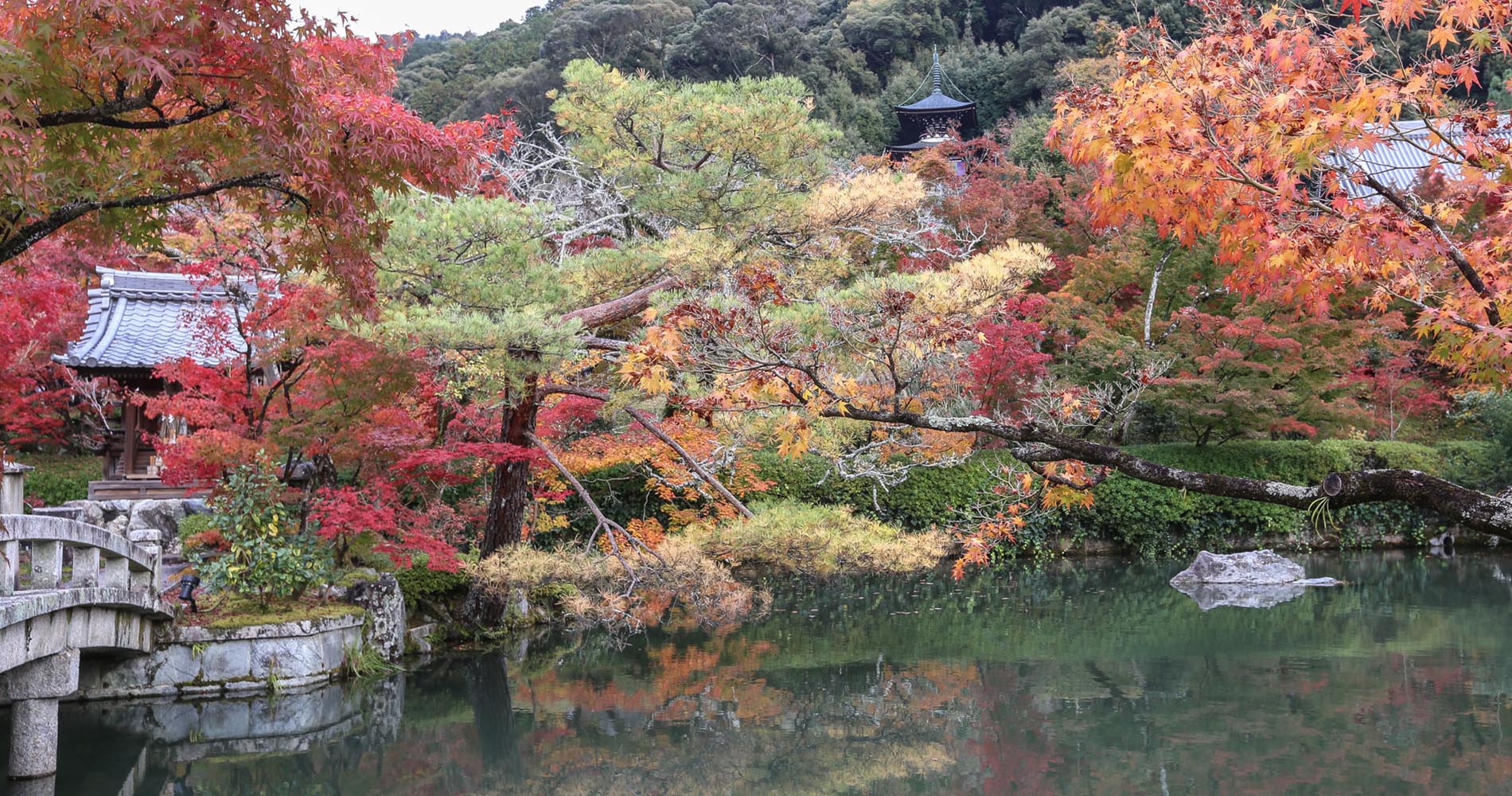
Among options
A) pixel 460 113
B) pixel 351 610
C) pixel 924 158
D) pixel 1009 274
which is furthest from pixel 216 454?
pixel 460 113

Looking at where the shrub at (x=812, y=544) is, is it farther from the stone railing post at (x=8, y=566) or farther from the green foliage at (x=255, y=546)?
the stone railing post at (x=8, y=566)

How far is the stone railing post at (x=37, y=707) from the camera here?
566 cm

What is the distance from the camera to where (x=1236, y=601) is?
1194 centimetres

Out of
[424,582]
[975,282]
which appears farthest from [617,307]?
[424,582]

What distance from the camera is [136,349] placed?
12508mm

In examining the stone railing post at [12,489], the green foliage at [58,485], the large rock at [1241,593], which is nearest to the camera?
the stone railing post at [12,489]

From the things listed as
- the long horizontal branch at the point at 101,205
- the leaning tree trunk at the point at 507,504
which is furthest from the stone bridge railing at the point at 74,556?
the leaning tree trunk at the point at 507,504

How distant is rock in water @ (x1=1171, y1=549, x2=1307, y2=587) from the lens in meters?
13.2

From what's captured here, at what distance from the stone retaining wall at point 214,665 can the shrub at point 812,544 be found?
9.67ft

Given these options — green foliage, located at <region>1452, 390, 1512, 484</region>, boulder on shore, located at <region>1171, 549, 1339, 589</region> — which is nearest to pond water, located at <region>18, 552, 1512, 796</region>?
boulder on shore, located at <region>1171, 549, 1339, 589</region>

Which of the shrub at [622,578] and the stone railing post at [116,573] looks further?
the shrub at [622,578]

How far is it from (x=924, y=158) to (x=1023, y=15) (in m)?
14.1

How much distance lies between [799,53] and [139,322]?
60.5ft

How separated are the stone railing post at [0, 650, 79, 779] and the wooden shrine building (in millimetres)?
6569
